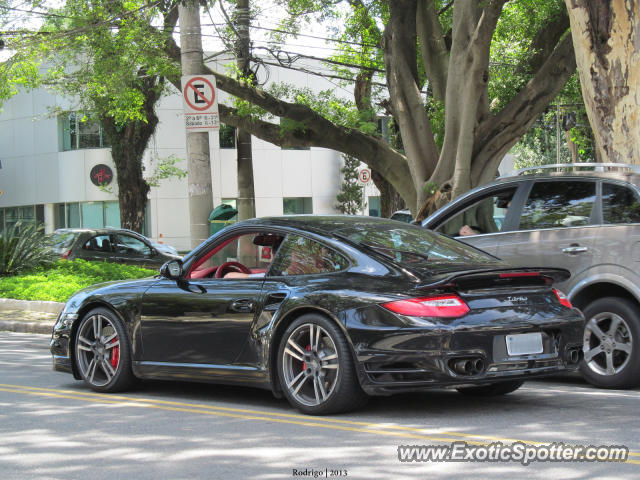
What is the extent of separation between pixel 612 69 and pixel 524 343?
18.4 feet

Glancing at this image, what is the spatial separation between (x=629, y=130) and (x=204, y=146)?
265 inches

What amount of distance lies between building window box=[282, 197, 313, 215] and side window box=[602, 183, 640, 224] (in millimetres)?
32267

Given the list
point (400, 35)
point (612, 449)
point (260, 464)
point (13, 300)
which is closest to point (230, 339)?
point (260, 464)

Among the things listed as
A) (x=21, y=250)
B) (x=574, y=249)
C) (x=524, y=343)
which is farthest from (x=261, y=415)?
(x=21, y=250)

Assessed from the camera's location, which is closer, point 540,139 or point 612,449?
point 612,449

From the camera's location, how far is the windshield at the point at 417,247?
6688 millimetres

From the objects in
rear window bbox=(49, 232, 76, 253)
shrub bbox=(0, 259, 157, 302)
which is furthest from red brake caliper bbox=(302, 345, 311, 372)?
rear window bbox=(49, 232, 76, 253)

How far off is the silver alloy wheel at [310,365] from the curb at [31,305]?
31.9ft

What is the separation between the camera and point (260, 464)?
205 inches

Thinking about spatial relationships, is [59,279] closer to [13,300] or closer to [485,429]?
[13,300]

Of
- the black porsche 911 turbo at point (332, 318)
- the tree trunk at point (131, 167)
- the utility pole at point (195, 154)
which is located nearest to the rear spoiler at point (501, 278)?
the black porsche 911 turbo at point (332, 318)

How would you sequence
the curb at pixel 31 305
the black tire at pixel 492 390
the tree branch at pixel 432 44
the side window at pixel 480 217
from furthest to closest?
the tree branch at pixel 432 44 < the curb at pixel 31 305 < the side window at pixel 480 217 < the black tire at pixel 492 390

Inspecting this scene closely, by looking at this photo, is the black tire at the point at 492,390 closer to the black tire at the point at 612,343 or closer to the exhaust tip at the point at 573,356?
the exhaust tip at the point at 573,356

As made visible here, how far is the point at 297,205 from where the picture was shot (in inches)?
1608
